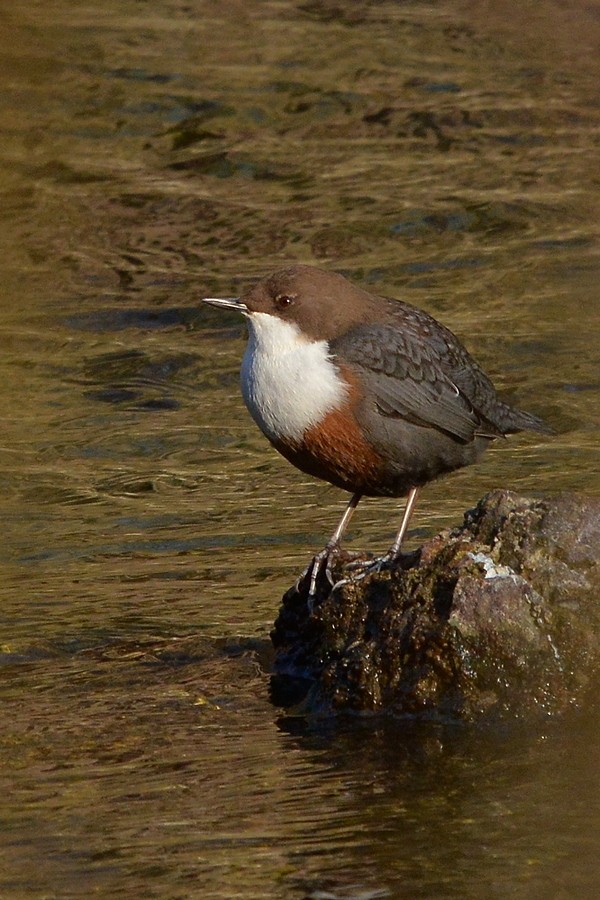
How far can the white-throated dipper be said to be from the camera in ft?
16.3

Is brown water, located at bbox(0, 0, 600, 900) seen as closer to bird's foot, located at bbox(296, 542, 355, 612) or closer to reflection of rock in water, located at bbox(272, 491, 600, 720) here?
reflection of rock in water, located at bbox(272, 491, 600, 720)

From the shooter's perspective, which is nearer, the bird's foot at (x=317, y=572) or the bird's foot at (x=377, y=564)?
the bird's foot at (x=377, y=564)

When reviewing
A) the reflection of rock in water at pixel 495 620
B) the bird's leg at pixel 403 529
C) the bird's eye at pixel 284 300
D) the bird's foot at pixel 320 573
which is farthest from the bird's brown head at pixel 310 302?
the reflection of rock in water at pixel 495 620

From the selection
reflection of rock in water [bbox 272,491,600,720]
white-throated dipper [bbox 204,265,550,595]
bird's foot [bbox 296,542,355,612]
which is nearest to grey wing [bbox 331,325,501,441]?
white-throated dipper [bbox 204,265,550,595]

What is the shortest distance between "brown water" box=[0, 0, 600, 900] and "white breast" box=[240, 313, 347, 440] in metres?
0.73

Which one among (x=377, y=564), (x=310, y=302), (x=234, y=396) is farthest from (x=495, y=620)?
(x=234, y=396)

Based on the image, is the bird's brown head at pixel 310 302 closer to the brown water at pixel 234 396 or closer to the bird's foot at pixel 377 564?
the bird's foot at pixel 377 564

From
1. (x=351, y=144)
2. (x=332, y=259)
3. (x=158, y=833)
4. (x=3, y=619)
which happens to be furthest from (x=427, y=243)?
(x=158, y=833)

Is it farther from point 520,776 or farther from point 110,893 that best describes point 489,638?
point 110,893

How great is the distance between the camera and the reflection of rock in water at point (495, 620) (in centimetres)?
429

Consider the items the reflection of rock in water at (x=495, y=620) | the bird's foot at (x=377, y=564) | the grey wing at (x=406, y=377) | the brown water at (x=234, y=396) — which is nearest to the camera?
the brown water at (x=234, y=396)

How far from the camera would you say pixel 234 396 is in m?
8.25

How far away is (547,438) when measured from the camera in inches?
297

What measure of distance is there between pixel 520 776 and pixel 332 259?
6250 millimetres
